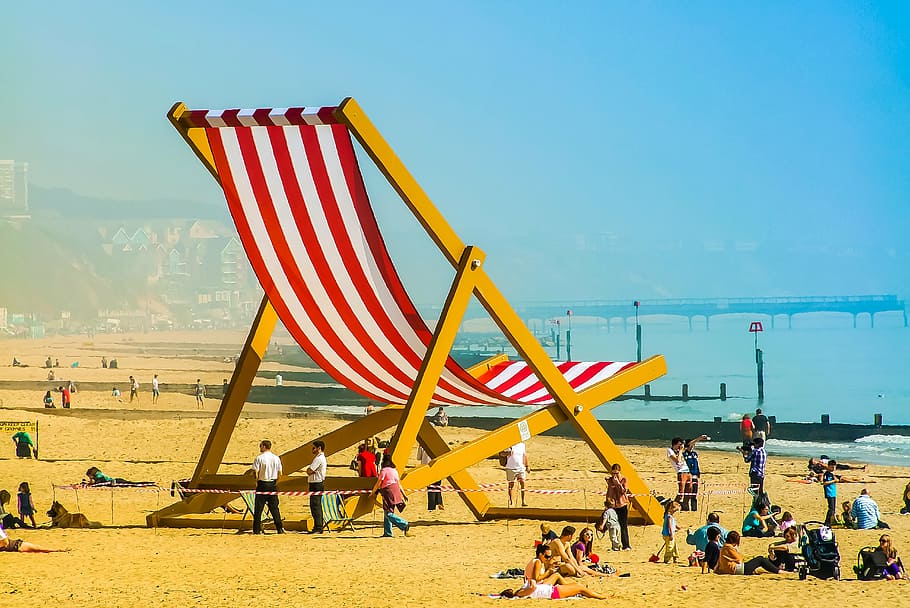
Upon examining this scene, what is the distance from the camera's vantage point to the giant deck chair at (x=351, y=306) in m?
9.72

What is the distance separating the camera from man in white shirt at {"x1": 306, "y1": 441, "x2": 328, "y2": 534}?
1080cm

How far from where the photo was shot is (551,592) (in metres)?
8.70

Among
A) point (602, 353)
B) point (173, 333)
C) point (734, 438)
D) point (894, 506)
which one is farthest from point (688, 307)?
point (894, 506)

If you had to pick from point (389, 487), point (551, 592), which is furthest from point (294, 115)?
point (551, 592)

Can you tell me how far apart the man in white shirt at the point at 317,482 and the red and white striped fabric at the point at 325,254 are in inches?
29.5

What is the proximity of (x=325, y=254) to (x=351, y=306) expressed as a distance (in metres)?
0.57

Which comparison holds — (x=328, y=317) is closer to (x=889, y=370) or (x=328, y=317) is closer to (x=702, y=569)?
(x=702, y=569)

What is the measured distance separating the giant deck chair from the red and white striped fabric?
10 millimetres

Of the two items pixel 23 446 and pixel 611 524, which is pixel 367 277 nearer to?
pixel 611 524

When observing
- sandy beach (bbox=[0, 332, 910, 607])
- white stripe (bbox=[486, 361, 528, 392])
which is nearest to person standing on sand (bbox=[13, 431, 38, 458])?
sandy beach (bbox=[0, 332, 910, 607])

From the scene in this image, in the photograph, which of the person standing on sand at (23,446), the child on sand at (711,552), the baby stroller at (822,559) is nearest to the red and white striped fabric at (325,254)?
the child on sand at (711,552)

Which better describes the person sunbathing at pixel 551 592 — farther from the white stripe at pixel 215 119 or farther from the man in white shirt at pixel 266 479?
the white stripe at pixel 215 119

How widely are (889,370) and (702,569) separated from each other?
342 ft

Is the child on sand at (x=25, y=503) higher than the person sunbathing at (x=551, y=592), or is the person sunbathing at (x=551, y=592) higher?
the child on sand at (x=25, y=503)
